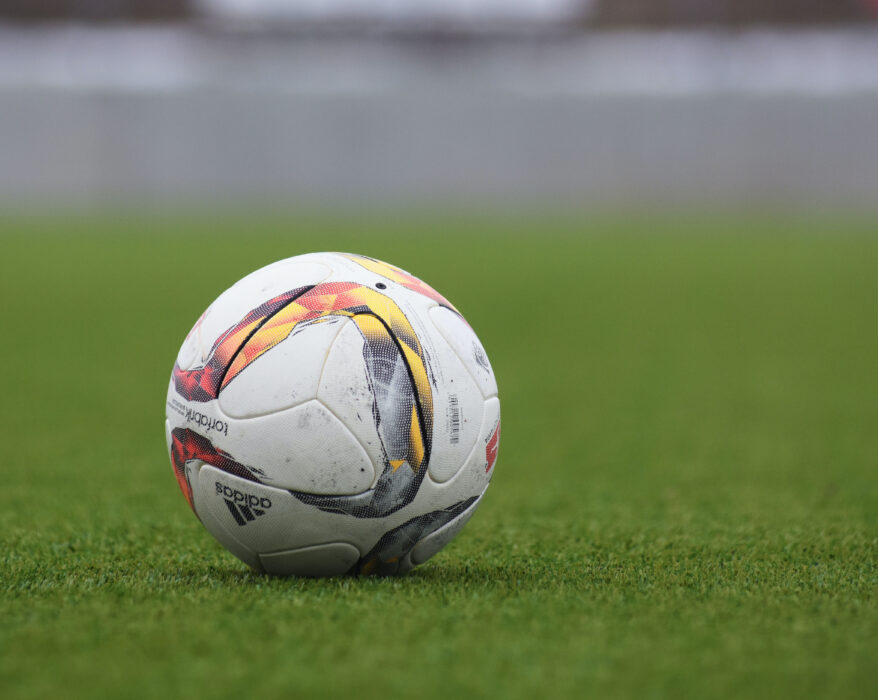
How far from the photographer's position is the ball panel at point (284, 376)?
276cm

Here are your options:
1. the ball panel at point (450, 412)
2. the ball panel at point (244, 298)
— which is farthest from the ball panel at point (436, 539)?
the ball panel at point (244, 298)

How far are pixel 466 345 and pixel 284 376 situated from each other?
0.48m

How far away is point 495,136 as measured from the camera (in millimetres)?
27859

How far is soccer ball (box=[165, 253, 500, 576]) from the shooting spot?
109 inches

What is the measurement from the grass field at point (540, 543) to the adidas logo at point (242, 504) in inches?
7.0

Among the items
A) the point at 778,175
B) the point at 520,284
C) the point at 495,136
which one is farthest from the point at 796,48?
the point at 520,284

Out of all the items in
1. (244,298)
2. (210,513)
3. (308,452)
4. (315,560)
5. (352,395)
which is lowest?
(315,560)

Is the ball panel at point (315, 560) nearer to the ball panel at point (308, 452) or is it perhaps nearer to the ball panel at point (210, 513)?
the ball panel at point (210, 513)

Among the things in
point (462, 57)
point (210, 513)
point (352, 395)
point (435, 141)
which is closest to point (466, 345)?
point (352, 395)

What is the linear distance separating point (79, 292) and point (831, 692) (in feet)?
39.3

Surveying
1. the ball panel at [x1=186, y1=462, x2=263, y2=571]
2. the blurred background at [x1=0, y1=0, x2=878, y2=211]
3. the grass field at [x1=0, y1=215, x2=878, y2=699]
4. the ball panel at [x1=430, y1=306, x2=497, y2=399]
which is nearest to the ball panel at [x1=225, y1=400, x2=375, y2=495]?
the ball panel at [x1=186, y1=462, x2=263, y2=571]

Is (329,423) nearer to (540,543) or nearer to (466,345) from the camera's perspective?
(466,345)

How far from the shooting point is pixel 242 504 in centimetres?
282

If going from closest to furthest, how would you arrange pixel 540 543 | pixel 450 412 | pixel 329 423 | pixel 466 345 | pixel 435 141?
1. pixel 329 423
2. pixel 450 412
3. pixel 466 345
4. pixel 540 543
5. pixel 435 141
